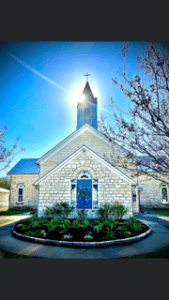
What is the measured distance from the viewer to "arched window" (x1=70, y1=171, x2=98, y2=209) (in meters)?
7.76

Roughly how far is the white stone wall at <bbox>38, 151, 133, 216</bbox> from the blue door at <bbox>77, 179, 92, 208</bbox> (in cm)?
44

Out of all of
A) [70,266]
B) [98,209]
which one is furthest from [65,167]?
[70,266]

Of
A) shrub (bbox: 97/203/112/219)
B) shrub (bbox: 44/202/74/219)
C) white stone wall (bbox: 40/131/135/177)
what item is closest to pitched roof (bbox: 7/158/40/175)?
white stone wall (bbox: 40/131/135/177)

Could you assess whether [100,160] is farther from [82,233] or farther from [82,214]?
[82,233]

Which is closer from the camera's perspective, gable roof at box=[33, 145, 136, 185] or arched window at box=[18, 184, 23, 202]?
gable roof at box=[33, 145, 136, 185]

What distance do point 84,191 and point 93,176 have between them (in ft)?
2.88

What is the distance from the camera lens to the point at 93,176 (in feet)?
26.3

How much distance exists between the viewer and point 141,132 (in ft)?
15.0

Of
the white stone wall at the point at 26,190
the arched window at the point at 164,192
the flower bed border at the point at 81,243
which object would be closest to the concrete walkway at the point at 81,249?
the flower bed border at the point at 81,243

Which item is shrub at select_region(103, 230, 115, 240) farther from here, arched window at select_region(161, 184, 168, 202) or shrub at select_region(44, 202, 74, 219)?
arched window at select_region(161, 184, 168, 202)

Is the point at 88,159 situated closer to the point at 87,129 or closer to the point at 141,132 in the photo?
the point at 87,129

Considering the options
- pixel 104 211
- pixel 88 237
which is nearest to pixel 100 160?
pixel 104 211

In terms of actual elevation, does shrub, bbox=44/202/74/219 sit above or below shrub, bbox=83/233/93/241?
above

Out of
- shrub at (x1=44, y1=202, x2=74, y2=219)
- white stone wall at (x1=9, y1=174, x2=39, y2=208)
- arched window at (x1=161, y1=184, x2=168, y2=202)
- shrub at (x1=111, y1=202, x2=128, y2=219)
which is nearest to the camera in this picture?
shrub at (x1=111, y1=202, x2=128, y2=219)
